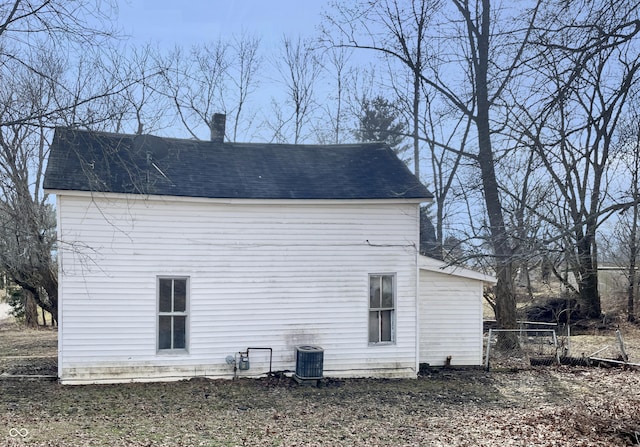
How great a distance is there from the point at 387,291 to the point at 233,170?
16.0 feet

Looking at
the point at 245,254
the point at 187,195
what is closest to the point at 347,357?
the point at 245,254

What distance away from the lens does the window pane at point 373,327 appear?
42.5 ft

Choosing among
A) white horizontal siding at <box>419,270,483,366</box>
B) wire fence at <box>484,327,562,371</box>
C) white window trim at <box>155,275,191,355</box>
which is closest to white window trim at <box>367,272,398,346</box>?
white horizontal siding at <box>419,270,483,366</box>

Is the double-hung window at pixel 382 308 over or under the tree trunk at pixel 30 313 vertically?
over

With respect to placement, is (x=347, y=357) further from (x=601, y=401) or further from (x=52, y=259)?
(x=52, y=259)

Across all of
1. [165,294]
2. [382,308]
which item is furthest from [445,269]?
[165,294]

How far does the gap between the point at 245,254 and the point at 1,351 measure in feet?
30.5

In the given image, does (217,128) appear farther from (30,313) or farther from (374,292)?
(30,313)

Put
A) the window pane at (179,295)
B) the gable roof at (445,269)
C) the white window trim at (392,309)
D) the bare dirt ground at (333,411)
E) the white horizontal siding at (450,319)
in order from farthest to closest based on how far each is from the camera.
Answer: the white horizontal siding at (450,319) < the gable roof at (445,269) < the white window trim at (392,309) < the window pane at (179,295) < the bare dirt ground at (333,411)

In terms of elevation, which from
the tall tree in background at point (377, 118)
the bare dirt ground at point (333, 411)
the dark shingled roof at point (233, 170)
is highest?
the tall tree in background at point (377, 118)

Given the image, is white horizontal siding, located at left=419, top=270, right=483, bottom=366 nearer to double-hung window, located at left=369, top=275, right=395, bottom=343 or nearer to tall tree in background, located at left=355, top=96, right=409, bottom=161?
double-hung window, located at left=369, top=275, right=395, bottom=343

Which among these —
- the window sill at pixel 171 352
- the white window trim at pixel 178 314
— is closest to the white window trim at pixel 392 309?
the white window trim at pixel 178 314

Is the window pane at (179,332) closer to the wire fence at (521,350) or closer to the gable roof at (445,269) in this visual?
the gable roof at (445,269)

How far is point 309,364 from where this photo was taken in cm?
1188
